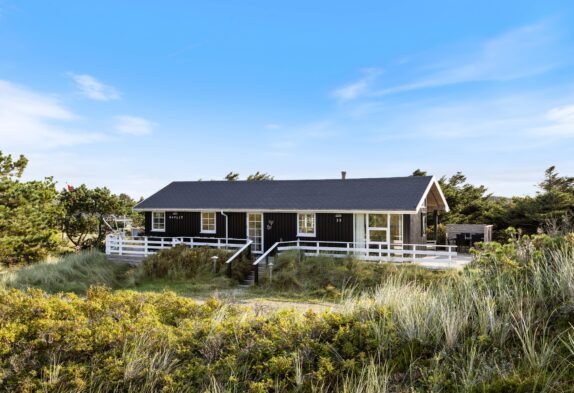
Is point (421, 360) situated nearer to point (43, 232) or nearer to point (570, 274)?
point (570, 274)

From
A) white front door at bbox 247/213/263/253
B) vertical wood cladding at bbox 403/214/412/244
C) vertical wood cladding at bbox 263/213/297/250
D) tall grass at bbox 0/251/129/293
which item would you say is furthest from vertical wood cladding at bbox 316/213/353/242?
tall grass at bbox 0/251/129/293

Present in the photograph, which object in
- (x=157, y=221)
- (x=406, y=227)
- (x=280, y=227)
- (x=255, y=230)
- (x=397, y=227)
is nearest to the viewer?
(x=397, y=227)

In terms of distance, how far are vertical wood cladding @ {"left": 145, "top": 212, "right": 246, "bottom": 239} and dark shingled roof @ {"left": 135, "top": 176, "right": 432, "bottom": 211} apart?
57 centimetres

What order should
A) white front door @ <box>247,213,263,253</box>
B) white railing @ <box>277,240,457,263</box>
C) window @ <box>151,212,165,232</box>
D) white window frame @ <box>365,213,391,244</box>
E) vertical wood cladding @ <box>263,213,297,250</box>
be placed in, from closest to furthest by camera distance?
white railing @ <box>277,240,457,263</box> < white window frame @ <box>365,213,391,244</box> < vertical wood cladding @ <box>263,213,297,250</box> < white front door @ <box>247,213,263,253</box> < window @ <box>151,212,165,232</box>

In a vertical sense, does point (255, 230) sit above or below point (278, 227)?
below

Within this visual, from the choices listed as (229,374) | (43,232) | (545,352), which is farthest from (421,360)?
→ (43,232)

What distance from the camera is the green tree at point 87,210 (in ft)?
81.7

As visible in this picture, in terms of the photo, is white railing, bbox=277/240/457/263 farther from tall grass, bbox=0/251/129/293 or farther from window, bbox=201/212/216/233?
tall grass, bbox=0/251/129/293

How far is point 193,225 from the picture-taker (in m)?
21.8

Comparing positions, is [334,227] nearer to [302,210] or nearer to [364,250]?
[302,210]

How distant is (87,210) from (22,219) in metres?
5.66

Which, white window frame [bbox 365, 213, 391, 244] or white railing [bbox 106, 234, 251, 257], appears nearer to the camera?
white window frame [bbox 365, 213, 391, 244]

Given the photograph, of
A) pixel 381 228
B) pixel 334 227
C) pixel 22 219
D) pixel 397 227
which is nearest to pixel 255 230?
pixel 334 227

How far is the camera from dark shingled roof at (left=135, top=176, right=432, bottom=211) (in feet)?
60.0
